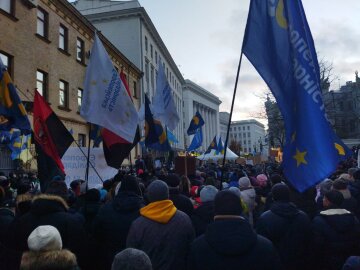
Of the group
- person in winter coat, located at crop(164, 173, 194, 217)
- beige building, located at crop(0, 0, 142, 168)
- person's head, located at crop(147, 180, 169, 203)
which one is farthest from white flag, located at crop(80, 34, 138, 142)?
beige building, located at crop(0, 0, 142, 168)

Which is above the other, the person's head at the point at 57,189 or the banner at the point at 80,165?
the banner at the point at 80,165

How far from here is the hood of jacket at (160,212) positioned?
3717 millimetres

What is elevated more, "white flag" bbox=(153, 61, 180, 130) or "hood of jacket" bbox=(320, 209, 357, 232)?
"white flag" bbox=(153, 61, 180, 130)

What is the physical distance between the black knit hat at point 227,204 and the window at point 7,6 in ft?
48.4

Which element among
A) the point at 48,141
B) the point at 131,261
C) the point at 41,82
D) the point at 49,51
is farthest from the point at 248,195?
the point at 49,51

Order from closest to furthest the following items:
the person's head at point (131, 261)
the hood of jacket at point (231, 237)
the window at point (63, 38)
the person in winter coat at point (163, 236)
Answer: the person's head at point (131, 261) → the hood of jacket at point (231, 237) → the person in winter coat at point (163, 236) → the window at point (63, 38)

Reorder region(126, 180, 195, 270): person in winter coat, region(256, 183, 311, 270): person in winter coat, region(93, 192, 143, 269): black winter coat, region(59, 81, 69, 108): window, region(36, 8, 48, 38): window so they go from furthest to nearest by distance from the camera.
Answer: region(59, 81, 69, 108): window < region(36, 8, 48, 38): window < region(93, 192, 143, 269): black winter coat < region(256, 183, 311, 270): person in winter coat < region(126, 180, 195, 270): person in winter coat

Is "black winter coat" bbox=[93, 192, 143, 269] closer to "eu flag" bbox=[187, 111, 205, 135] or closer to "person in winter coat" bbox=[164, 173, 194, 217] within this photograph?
"person in winter coat" bbox=[164, 173, 194, 217]

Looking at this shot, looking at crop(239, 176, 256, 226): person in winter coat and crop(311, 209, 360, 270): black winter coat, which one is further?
crop(239, 176, 256, 226): person in winter coat

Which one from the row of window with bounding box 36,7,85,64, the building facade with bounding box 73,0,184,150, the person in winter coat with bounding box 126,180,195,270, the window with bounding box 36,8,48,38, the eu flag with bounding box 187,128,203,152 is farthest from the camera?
the building facade with bounding box 73,0,184,150

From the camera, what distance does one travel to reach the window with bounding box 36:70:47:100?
706 inches

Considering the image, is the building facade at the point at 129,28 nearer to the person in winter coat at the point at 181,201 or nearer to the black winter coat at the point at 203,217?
the person in winter coat at the point at 181,201

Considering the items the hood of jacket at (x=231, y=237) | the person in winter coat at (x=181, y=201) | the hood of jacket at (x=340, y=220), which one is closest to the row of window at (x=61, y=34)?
the person in winter coat at (x=181, y=201)

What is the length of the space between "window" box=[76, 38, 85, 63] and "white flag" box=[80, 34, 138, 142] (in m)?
16.9
